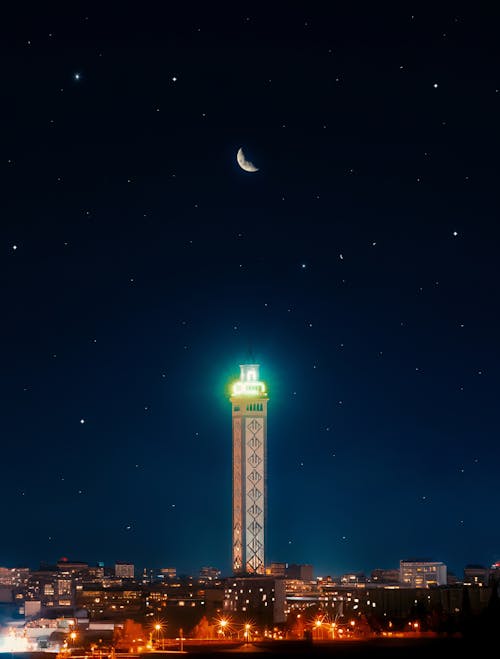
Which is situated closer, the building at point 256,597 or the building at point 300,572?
the building at point 256,597

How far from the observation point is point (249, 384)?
13525 centimetres

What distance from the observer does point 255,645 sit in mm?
72438

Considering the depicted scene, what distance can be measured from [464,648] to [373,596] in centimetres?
8175

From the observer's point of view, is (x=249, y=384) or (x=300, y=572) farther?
(x=300, y=572)

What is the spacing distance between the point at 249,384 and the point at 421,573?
155 ft

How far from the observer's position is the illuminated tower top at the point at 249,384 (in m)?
135

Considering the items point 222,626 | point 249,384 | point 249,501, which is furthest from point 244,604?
point 249,384

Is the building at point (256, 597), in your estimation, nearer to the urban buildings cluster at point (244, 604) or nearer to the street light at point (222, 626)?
the urban buildings cluster at point (244, 604)

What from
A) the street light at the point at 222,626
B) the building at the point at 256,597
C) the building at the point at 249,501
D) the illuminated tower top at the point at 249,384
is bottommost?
the street light at the point at 222,626

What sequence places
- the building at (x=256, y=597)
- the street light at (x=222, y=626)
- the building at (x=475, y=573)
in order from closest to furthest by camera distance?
the street light at (x=222, y=626), the building at (x=256, y=597), the building at (x=475, y=573)

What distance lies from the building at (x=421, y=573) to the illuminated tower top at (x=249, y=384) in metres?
42.4

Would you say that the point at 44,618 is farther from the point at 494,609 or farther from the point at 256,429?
the point at 494,609

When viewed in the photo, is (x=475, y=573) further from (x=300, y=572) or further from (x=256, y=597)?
(x=256, y=597)

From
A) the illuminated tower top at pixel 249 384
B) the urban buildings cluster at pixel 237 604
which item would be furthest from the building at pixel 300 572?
the illuminated tower top at pixel 249 384
